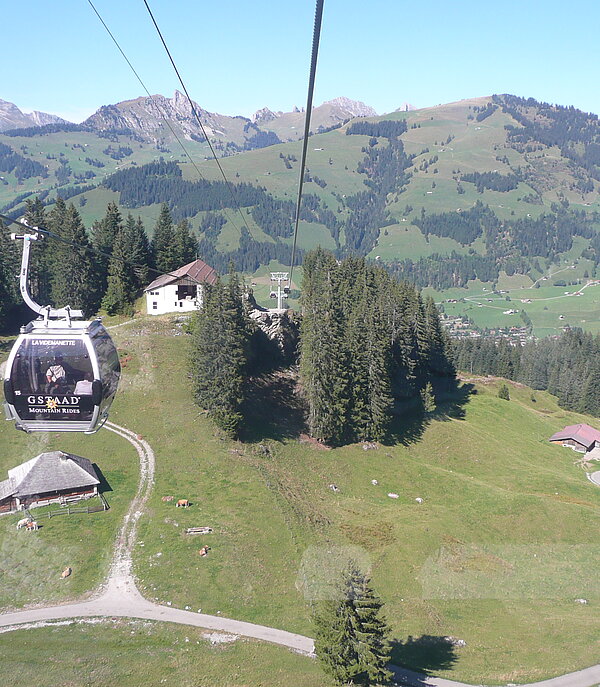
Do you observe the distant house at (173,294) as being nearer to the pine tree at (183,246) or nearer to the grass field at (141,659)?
the pine tree at (183,246)

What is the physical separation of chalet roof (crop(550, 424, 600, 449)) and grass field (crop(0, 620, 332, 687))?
71449 millimetres

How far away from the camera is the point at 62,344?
64.9 feet

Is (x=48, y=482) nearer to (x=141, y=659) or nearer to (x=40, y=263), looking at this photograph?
(x=141, y=659)

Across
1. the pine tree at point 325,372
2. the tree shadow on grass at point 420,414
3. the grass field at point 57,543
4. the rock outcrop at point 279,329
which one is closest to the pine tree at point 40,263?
the rock outcrop at point 279,329

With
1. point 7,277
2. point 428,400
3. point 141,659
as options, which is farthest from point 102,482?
point 428,400

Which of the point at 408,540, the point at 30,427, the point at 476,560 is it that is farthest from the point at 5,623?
the point at 476,560

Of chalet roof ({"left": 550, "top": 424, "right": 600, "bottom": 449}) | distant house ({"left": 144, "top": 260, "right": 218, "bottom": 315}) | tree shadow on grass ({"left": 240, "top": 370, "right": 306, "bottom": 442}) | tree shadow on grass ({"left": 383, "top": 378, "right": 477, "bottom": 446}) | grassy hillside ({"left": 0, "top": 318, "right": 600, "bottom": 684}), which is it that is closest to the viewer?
grassy hillside ({"left": 0, "top": 318, "right": 600, "bottom": 684})

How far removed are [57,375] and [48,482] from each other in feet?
104

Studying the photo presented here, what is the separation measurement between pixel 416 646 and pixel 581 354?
155 m

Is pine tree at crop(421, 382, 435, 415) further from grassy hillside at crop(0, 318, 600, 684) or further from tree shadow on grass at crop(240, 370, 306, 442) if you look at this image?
tree shadow on grass at crop(240, 370, 306, 442)

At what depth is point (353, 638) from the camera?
30188mm

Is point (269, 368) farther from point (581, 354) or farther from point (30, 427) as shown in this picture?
point (581, 354)

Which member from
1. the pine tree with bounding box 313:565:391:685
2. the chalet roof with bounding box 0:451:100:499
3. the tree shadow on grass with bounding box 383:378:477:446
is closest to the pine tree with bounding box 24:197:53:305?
the chalet roof with bounding box 0:451:100:499

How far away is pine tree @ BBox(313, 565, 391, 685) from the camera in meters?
29.7
